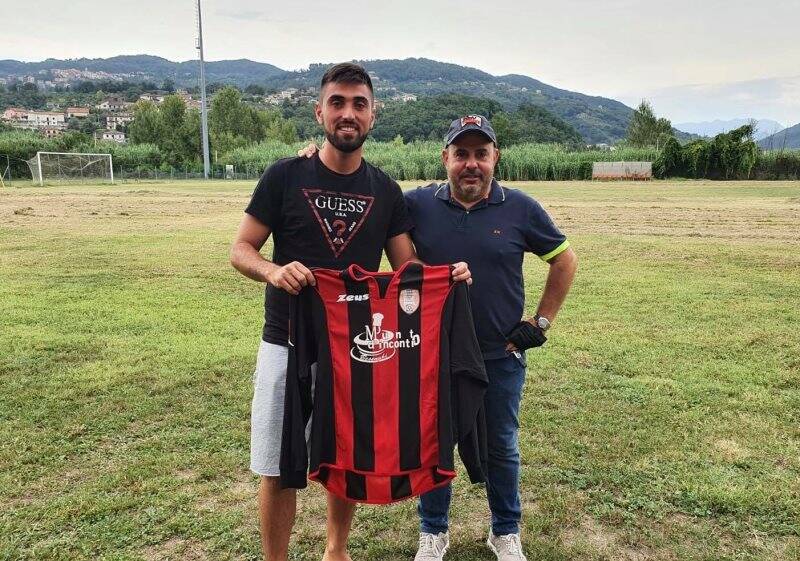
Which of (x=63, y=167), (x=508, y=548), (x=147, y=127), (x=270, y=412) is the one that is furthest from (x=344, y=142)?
(x=147, y=127)

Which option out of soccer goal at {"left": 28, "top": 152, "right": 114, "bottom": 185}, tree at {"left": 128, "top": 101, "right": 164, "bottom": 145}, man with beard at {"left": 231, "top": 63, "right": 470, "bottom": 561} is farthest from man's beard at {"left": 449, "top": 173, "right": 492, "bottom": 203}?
tree at {"left": 128, "top": 101, "right": 164, "bottom": 145}

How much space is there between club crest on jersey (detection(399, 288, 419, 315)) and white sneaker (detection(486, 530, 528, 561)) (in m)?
1.39

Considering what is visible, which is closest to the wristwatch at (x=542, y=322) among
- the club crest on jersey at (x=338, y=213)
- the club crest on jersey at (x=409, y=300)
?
the club crest on jersey at (x=409, y=300)

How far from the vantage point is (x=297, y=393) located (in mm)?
2678

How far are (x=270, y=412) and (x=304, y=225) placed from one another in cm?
86

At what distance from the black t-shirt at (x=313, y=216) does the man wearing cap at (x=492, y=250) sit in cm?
32

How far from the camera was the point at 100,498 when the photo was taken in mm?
3725

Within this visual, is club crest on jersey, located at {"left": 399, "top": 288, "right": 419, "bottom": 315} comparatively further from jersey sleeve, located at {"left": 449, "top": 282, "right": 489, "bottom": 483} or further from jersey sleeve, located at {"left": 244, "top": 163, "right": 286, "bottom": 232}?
jersey sleeve, located at {"left": 244, "top": 163, "right": 286, "bottom": 232}

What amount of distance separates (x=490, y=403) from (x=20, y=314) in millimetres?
7129

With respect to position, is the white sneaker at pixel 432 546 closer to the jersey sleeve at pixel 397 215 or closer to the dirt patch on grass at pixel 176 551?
the dirt patch on grass at pixel 176 551

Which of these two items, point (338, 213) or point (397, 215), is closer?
point (338, 213)

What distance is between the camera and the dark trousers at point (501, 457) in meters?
3.09

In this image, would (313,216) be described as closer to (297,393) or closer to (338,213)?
(338,213)

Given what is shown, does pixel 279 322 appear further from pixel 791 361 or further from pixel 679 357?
pixel 791 361
